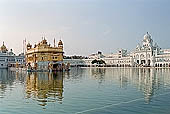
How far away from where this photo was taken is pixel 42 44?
165 ft

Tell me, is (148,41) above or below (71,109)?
above

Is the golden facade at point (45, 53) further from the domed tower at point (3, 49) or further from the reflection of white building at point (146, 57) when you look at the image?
the reflection of white building at point (146, 57)

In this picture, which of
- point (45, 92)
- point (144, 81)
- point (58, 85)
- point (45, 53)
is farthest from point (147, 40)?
point (45, 92)

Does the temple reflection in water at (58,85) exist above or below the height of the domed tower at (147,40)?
below

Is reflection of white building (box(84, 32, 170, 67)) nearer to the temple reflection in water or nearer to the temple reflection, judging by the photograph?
the temple reflection in water

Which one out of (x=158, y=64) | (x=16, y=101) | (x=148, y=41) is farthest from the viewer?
(x=148, y=41)

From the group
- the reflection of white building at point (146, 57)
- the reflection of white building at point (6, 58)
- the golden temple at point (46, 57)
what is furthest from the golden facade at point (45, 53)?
the reflection of white building at point (146, 57)

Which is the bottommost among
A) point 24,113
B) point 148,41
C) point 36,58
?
point 24,113

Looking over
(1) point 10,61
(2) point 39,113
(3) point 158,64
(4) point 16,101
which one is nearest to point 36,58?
(4) point 16,101

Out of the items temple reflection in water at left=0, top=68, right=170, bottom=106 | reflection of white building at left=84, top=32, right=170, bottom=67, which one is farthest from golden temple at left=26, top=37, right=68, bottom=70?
reflection of white building at left=84, top=32, right=170, bottom=67

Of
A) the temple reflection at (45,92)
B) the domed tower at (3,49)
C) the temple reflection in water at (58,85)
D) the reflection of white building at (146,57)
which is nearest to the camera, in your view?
the temple reflection at (45,92)

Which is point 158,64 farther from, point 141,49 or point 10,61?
point 10,61

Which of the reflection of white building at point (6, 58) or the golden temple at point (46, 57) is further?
the reflection of white building at point (6, 58)

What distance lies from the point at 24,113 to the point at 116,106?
4.17 m
